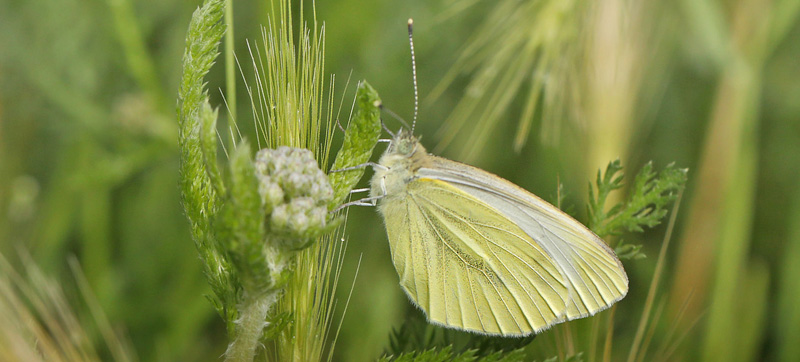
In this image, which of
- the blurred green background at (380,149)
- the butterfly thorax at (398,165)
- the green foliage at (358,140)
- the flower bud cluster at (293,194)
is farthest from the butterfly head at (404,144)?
the flower bud cluster at (293,194)

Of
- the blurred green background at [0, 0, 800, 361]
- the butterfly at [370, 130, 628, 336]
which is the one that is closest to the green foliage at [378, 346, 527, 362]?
the butterfly at [370, 130, 628, 336]

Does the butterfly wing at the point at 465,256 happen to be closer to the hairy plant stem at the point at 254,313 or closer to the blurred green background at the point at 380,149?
the blurred green background at the point at 380,149

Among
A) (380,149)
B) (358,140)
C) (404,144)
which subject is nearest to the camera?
Result: (358,140)

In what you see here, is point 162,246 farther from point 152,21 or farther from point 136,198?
point 152,21

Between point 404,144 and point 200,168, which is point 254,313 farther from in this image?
point 404,144

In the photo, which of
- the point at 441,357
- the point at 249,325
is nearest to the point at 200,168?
the point at 249,325

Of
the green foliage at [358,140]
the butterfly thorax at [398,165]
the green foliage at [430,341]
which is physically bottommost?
the green foliage at [430,341]
